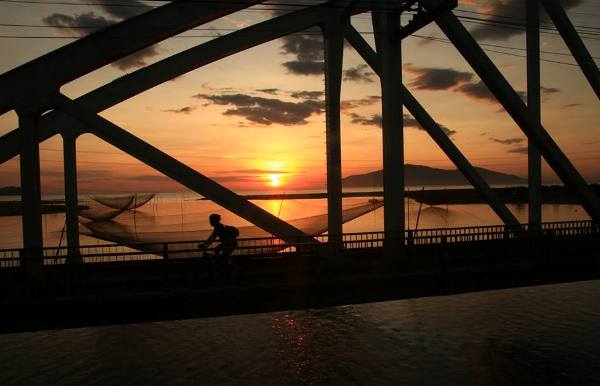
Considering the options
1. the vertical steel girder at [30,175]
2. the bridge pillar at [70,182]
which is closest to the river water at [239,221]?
the bridge pillar at [70,182]

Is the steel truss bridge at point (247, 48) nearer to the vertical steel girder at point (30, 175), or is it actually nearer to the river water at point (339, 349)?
the vertical steel girder at point (30, 175)

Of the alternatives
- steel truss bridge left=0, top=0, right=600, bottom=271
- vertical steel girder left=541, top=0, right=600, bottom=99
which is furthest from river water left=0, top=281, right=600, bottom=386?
vertical steel girder left=541, top=0, right=600, bottom=99

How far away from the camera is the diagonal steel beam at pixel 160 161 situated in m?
11.4

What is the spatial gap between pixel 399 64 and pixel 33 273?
38.5ft

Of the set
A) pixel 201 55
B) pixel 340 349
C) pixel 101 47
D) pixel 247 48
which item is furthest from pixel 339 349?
pixel 101 47

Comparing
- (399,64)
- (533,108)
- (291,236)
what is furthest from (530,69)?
(291,236)

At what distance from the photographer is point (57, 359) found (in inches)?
482

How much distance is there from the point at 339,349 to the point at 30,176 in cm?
904

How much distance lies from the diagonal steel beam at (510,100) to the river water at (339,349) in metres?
4.55

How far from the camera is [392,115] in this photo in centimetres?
1455

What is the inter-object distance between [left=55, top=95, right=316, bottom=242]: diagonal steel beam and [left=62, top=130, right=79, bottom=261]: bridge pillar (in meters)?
7.61

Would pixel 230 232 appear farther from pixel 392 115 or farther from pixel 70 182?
pixel 70 182

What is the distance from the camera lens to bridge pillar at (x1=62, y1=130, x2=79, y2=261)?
734 inches

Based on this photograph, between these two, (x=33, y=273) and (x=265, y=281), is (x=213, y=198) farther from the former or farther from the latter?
(x=33, y=273)
